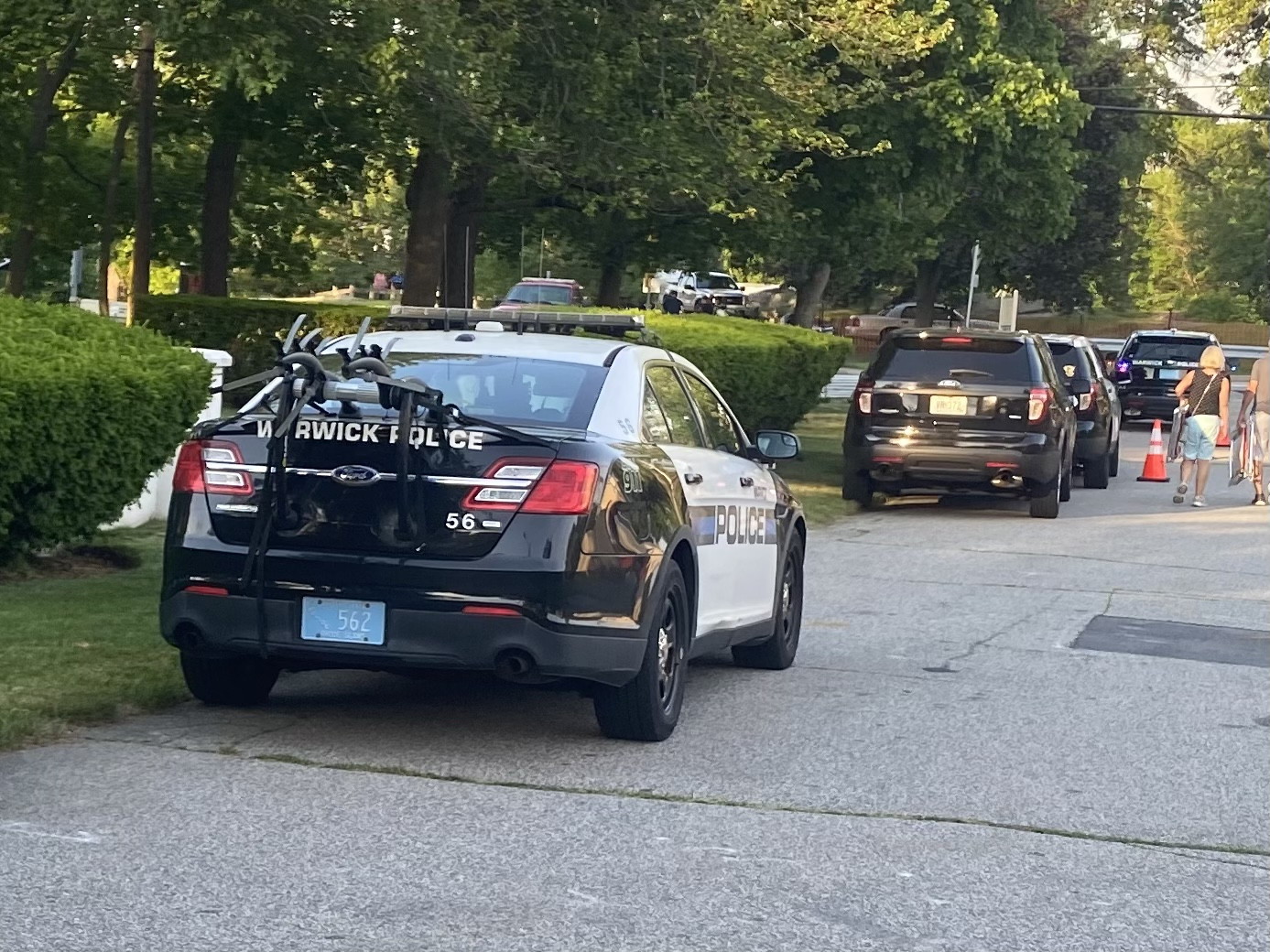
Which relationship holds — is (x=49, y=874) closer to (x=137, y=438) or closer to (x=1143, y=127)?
(x=137, y=438)

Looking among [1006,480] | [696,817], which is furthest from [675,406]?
[1006,480]

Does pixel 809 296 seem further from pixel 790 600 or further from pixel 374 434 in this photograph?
pixel 374 434

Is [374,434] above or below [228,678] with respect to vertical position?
above

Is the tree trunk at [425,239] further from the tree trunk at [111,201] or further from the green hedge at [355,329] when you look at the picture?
the tree trunk at [111,201]

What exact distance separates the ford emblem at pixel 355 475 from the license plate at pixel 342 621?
428mm

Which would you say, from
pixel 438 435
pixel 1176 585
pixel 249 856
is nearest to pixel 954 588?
pixel 1176 585

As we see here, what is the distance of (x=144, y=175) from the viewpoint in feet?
82.3

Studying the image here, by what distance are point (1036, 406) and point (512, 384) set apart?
10.9m

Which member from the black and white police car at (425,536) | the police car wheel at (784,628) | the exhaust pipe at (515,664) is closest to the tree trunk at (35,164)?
the police car wheel at (784,628)

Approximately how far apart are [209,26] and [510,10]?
4.00 meters

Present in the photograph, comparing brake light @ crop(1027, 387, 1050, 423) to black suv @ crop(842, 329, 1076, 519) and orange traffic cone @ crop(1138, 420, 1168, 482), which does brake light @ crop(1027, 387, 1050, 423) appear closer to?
black suv @ crop(842, 329, 1076, 519)

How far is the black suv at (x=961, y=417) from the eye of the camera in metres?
17.9

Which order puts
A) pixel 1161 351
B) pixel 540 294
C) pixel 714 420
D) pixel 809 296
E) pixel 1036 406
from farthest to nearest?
pixel 540 294, pixel 809 296, pixel 1161 351, pixel 1036 406, pixel 714 420

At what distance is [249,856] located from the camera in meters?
5.68
